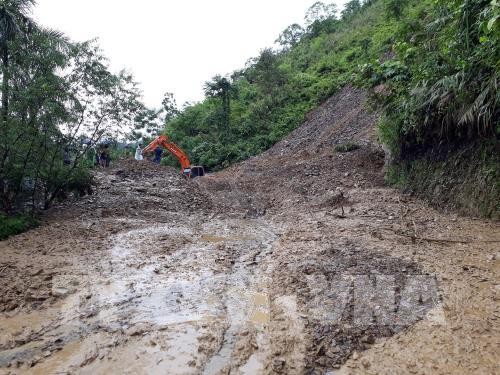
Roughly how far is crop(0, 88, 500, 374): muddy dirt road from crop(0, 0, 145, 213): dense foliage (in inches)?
41.9

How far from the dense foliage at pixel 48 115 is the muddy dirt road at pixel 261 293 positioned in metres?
1.06

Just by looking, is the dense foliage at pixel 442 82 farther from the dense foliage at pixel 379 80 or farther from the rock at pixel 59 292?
the rock at pixel 59 292

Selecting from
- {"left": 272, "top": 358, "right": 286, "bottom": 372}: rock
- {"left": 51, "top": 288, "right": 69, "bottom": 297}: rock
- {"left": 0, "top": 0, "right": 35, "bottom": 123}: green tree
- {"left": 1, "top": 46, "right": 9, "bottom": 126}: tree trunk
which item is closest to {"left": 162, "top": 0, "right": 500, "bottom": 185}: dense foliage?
{"left": 272, "top": 358, "right": 286, "bottom": 372}: rock

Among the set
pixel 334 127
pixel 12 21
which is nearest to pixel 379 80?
pixel 334 127

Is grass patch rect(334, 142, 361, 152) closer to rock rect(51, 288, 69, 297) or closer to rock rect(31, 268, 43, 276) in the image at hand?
rock rect(31, 268, 43, 276)

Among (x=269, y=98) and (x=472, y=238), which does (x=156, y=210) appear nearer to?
(x=472, y=238)

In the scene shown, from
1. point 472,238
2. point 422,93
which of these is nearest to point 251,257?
point 472,238

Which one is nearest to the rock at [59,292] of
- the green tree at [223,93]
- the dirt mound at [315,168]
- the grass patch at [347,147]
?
the dirt mound at [315,168]

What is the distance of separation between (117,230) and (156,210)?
2378mm

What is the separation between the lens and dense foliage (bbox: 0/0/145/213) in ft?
28.5

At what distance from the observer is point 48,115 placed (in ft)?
29.2

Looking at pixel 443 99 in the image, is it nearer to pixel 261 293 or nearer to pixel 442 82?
pixel 442 82

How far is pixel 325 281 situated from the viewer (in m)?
4.61

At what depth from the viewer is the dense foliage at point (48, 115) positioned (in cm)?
867
